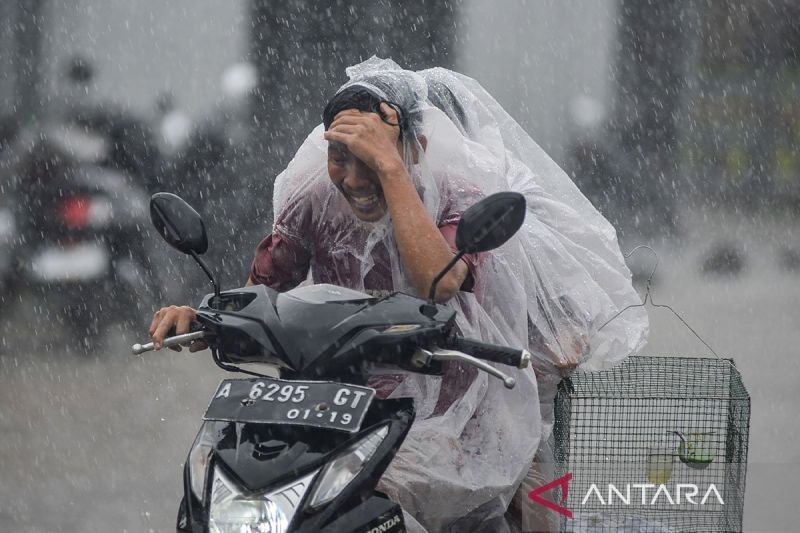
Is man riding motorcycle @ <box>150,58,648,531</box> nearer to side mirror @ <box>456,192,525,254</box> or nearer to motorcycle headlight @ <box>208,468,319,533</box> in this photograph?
side mirror @ <box>456,192,525,254</box>

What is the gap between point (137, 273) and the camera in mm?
9914

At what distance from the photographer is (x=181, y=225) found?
2.90 m

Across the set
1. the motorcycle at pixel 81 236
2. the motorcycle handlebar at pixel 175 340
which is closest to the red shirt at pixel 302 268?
the motorcycle handlebar at pixel 175 340

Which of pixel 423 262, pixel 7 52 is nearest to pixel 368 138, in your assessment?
pixel 423 262

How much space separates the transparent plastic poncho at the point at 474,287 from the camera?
323 centimetres

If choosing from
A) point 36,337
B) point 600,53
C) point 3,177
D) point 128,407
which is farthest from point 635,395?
point 600,53

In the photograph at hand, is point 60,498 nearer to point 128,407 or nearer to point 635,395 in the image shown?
point 128,407

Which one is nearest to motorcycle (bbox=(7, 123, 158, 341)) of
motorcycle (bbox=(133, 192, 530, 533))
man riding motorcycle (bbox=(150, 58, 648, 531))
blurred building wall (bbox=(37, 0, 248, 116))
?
blurred building wall (bbox=(37, 0, 248, 116))

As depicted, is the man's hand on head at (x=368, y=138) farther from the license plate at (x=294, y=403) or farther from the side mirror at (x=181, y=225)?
the license plate at (x=294, y=403)

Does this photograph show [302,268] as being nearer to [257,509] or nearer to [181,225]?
[181,225]

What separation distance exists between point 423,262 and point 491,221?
21.1 inches

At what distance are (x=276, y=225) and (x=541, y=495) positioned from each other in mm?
1140

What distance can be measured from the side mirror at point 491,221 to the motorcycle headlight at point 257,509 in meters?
0.60

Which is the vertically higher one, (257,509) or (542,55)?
(542,55)
